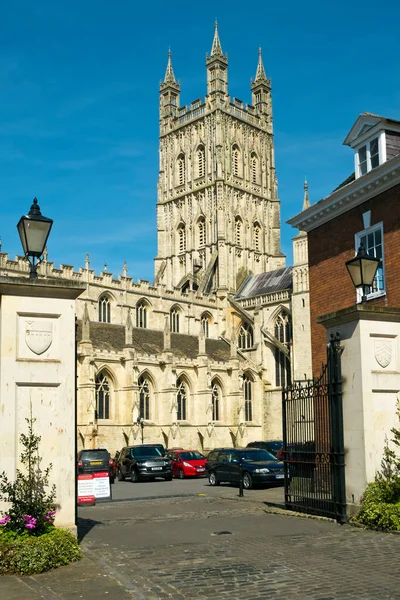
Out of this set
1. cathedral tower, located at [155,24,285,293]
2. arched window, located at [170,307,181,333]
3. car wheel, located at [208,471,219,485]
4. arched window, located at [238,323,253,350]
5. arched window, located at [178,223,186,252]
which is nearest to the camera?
car wheel, located at [208,471,219,485]

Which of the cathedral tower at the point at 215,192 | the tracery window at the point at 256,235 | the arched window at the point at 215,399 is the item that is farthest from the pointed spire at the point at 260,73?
the arched window at the point at 215,399

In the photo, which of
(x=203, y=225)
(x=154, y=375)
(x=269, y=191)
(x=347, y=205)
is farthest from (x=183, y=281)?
(x=347, y=205)

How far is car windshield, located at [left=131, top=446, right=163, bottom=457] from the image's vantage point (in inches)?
1212

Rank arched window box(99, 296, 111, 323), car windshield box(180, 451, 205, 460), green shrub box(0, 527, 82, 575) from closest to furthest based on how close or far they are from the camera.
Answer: green shrub box(0, 527, 82, 575) → car windshield box(180, 451, 205, 460) → arched window box(99, 296, 111, 323)

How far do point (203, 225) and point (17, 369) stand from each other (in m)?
64.3

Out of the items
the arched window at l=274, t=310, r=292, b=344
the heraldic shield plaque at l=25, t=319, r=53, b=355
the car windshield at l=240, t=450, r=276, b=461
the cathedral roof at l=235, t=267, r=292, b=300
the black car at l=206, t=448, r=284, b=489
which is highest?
the cathedral roof at l=235, t=267, r=292, b=300

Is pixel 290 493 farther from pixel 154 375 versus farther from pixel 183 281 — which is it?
pixel 183 281

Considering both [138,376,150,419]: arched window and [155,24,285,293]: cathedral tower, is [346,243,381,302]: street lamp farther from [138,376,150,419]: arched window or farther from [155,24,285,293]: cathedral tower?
[155,24,285,293]: cathedral tower

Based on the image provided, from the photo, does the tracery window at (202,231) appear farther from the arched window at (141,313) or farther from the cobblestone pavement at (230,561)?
the cobblestone pavement at (230,561)

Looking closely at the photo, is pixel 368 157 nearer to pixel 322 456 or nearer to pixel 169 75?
pixel 322 456

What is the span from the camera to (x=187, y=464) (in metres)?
32.3

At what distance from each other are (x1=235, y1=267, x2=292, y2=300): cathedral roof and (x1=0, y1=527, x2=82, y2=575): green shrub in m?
55.8

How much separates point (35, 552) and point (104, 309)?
4981 centimetres

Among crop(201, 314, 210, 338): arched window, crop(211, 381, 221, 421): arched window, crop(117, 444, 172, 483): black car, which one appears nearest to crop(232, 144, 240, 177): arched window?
crop(201, 314, 210, 338): arched window
